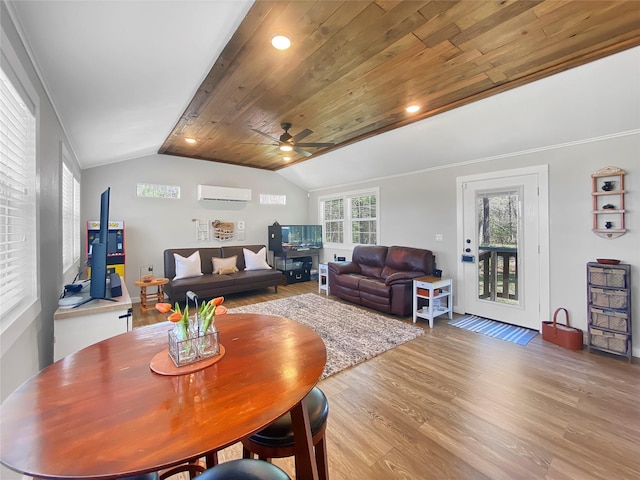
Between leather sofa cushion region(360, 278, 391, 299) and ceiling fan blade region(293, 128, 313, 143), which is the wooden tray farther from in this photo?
leather sofa cushion region(360, 278, 391, 299)

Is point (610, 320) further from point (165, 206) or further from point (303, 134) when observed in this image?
point (165, 206)

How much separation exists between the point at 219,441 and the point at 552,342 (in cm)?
394

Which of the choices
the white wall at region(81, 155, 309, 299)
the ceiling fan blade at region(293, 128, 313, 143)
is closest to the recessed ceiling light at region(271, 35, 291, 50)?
the ceiling fan blade at region(293, 128, 313, 143)

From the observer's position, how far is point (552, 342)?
3.22 meters

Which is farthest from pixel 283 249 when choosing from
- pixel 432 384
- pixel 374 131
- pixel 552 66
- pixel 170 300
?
pixel 552 66

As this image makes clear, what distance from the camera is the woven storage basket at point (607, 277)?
277 cm

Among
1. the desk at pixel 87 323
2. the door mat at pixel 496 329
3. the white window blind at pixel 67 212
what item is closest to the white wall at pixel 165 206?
the white window blind at pixel 67 212

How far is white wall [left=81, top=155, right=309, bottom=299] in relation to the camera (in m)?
4.83

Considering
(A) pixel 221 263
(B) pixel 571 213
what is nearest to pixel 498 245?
(B) pixel 571 213

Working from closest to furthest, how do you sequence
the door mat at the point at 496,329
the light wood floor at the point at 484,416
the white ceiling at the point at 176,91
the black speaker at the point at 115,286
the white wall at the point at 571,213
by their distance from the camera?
1. the white ceiling at the point at 176,91
2. the light wood floor at the point at 484,416
3. the black speaker at the point at 115,286
4. the white wall at the point at 571,213
5. the door mat at the point at 496,329

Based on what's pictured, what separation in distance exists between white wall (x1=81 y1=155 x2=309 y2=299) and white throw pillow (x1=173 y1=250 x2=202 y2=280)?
1.81 ft

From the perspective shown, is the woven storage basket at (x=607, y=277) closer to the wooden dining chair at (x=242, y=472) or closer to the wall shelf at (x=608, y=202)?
the wall shelf at (x=608, y=202)

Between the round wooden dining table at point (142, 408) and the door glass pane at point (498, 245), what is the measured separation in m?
3.63

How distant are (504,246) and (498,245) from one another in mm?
75
